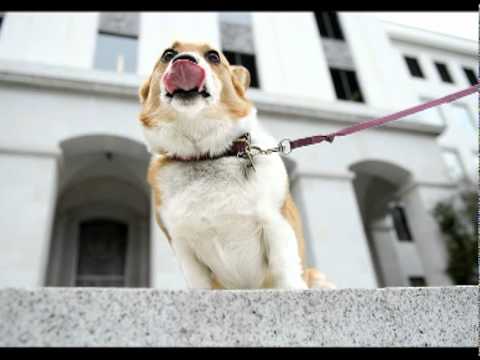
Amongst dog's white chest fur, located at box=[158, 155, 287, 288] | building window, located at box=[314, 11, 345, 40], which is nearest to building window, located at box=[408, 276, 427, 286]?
building window, located at box=[314, 11, 345, 40]

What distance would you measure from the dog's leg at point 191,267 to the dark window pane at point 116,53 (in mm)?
9525

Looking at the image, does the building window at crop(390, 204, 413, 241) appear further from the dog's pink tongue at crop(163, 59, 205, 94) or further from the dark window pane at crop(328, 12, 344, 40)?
the dog's pink tongue at crop(163, 59, 205, 94)

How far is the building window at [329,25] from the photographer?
1421 cm

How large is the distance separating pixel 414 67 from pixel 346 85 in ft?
40.6

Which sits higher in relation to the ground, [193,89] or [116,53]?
[116,53]

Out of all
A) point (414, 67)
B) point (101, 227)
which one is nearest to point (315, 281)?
point (101, 227)

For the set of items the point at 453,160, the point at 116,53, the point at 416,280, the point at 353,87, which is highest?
the point at 453,160

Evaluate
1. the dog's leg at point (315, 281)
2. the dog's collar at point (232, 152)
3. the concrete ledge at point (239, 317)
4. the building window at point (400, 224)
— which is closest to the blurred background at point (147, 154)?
the building window at point (400, 224)

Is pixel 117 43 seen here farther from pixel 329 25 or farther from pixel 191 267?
pixel 191 267

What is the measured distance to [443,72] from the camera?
22969 millimetres

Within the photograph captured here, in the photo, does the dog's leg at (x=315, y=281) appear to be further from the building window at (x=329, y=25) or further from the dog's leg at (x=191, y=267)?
the building window at (x=329, y=25)
